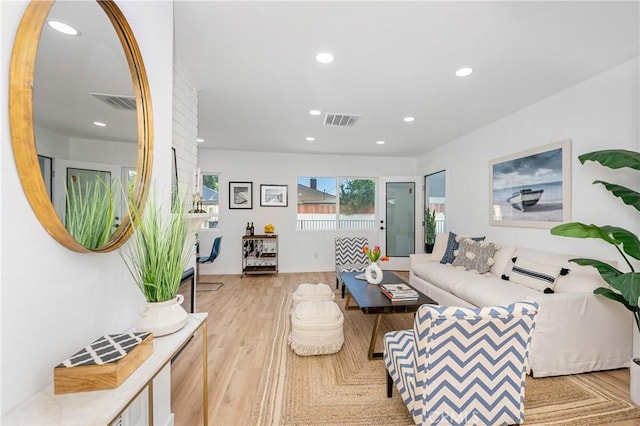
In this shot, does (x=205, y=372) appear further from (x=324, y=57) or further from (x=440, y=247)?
(x=440, y=247)

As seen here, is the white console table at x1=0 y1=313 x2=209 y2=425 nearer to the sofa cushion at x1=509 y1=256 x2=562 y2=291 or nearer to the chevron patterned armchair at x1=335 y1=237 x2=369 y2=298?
the sofa cushion at x1=509 y1=256 x2=562 y2=291

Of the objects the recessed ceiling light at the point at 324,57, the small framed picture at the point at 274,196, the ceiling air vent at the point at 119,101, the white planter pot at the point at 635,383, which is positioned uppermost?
the recessed ceiling light at the point at 324,57

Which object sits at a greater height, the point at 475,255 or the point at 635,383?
the point at 475,255

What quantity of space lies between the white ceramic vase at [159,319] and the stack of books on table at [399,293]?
1780 millimetres

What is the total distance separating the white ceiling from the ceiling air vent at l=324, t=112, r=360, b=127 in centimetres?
14

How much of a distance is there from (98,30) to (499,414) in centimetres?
253

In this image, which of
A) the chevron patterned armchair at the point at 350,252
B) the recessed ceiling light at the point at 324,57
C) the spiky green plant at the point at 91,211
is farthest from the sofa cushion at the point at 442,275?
the spiky green plant at the point at 91,211

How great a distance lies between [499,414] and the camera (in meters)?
1.41

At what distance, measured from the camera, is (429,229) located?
586 cm

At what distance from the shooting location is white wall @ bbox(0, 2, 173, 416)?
0.71 meters

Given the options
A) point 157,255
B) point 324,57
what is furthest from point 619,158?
point 157,255

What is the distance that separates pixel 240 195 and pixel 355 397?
14.8ft

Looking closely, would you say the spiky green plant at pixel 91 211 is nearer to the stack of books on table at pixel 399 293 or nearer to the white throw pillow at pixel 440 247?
the stack of books on table at pixel 399 293

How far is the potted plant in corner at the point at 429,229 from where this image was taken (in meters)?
5.81
